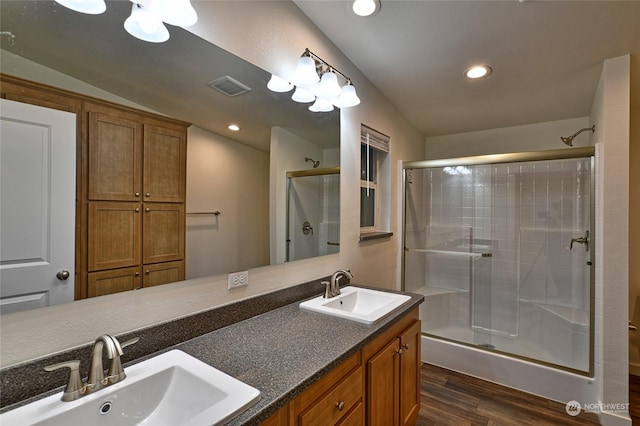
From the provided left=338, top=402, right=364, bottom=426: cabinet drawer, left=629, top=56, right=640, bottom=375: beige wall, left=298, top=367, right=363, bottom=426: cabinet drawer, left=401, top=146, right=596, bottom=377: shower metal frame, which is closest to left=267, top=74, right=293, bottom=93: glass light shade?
left=298, top=367, right=363, bottom=426: cabinet drawer

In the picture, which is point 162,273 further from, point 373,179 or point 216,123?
point 373,179

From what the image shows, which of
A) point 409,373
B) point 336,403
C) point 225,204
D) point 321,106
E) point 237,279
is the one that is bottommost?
point 409,373

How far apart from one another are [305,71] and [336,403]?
5.00ft

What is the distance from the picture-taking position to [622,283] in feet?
6.16

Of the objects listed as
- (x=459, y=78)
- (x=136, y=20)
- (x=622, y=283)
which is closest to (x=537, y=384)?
(x=622, y=283)

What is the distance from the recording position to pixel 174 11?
0.99 metres

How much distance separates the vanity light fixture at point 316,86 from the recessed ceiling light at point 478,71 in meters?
0.96

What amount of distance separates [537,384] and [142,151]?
2.97 meters

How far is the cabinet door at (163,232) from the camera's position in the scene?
1.03 m

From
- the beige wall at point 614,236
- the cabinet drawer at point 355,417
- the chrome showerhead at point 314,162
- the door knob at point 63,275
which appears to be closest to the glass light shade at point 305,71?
the chrome showerhead at point 314,162

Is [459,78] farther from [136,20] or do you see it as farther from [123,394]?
[123,394]

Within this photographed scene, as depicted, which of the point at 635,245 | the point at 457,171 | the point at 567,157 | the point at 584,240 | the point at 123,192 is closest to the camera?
the point at 123,192

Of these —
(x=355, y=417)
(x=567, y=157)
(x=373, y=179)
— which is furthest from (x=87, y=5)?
(x=567, y=157)

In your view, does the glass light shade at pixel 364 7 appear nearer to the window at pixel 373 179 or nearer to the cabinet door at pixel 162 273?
the window at pixel 373 179
